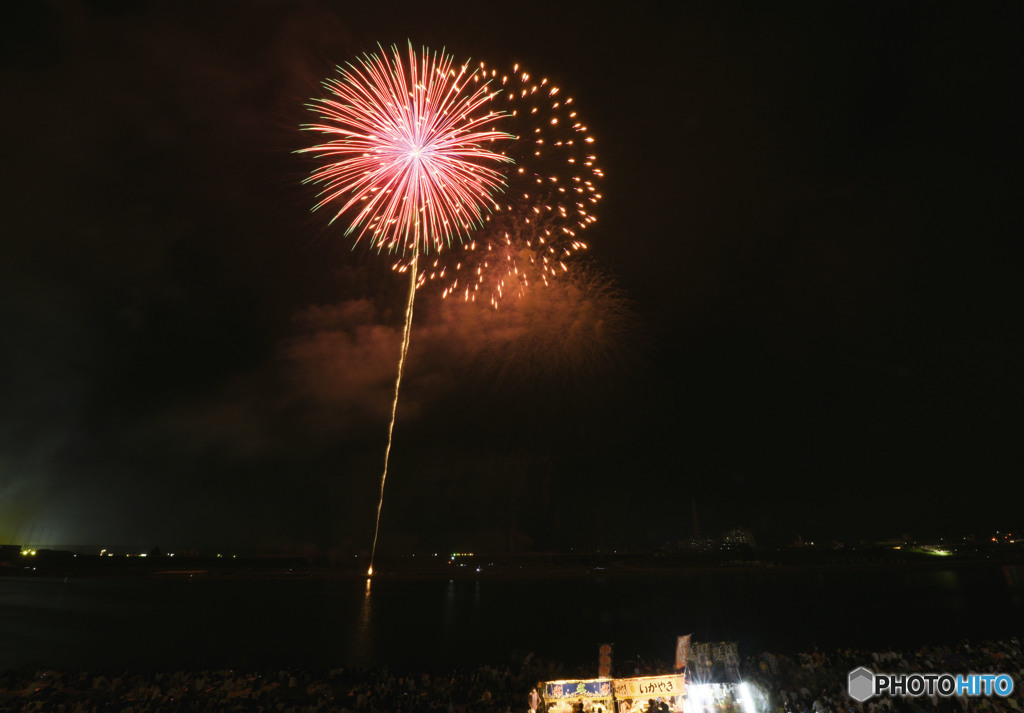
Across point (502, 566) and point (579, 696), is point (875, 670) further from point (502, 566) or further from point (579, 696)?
point (502, 566)

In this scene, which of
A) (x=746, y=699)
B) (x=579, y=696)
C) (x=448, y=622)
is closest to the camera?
(x=579, y=696)

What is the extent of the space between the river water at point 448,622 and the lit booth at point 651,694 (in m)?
15.0

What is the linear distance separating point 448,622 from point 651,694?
29093 mm

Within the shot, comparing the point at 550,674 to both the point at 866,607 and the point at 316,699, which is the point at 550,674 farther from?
the point at 866,607

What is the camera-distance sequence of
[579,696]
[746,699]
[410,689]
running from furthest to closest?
[410,689]
[746,699]
[579,696]

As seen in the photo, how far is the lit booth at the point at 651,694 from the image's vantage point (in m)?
11.9

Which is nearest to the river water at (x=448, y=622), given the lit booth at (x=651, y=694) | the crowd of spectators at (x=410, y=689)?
the crowd of spectators at (x=410, y=689)

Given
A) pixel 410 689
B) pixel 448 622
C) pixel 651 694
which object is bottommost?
pixel 448 622

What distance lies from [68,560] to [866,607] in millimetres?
118970

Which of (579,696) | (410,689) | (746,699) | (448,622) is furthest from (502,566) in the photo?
(579,696)

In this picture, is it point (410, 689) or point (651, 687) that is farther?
point (410, 689)

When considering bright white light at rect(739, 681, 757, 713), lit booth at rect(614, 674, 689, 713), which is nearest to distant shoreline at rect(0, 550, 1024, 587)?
bright white light at rect(739, 681, 757, 713)

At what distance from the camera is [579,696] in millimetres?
11867

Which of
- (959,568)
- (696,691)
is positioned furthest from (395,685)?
(959,568)
